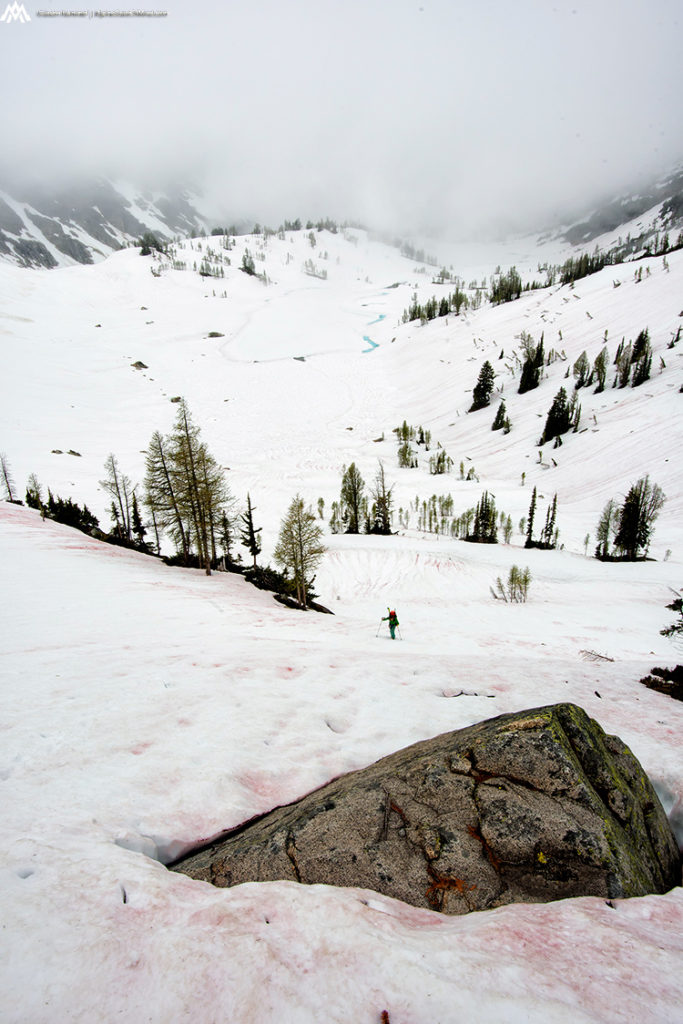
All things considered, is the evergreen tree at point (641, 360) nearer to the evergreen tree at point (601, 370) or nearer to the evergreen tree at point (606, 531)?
the evergreen tree at point (601, 370)

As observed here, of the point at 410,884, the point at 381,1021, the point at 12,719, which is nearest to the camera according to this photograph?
the point at 381,1021

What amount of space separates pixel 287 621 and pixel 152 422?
3327 inches

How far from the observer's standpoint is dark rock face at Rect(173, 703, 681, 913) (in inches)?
140

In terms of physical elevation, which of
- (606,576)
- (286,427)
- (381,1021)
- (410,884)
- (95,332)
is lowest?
(606,576)

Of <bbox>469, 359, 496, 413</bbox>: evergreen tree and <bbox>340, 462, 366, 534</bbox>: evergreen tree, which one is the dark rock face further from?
<bbox>469, 359, 496, 413</bbox>: evergreen tree

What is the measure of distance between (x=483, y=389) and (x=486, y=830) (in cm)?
10093

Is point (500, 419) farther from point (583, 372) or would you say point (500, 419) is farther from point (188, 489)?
point (188, 489)

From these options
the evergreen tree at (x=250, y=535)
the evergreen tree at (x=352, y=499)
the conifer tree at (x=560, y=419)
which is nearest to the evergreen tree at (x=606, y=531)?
the conifer tree at (x=560, y=419)

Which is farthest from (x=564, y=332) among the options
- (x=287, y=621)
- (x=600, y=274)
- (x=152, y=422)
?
(x=287, y=621)

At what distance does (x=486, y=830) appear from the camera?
3895mm

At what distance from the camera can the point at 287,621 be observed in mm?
15086

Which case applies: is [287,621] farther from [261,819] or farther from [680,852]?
[680,852]

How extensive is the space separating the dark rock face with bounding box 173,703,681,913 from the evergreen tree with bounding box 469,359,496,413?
323 ft

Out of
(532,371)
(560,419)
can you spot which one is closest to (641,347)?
(532,371)
